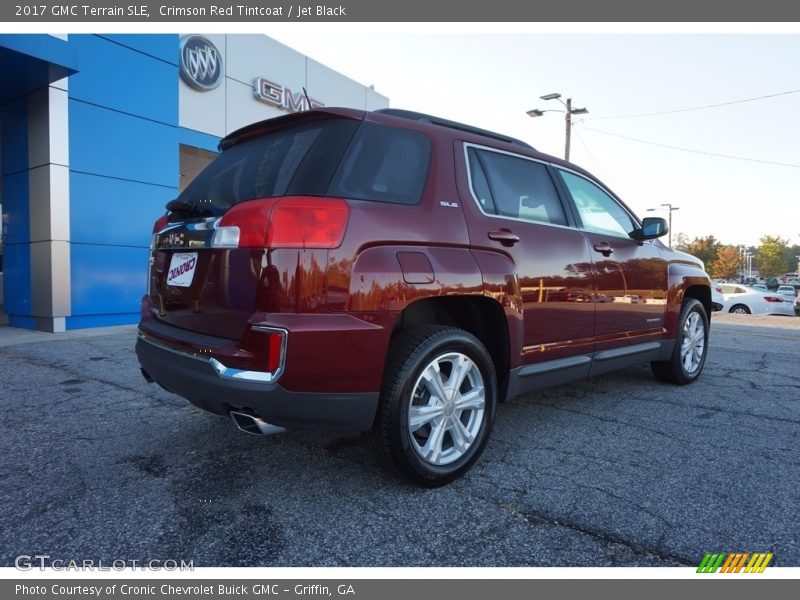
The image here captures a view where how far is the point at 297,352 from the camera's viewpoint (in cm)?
208

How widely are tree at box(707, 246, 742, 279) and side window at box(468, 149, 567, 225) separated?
241ft

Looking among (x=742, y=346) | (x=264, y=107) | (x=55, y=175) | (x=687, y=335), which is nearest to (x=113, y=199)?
(x=55, y=175)

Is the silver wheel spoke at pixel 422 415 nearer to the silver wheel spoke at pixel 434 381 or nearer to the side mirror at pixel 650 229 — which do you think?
the silver wheel spoke at pixel 434 381

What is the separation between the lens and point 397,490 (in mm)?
2498

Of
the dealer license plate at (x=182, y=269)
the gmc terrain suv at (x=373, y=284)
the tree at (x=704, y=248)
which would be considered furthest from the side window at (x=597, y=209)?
the tree at (x=704, y=248)

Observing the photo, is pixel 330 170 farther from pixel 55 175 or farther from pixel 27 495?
pixel 55 175

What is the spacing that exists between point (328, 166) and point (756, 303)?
19.5 meters

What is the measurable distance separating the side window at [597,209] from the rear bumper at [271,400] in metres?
2.23

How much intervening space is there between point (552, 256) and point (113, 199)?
27.2ft

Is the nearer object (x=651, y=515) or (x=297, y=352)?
(x=297, y=352)

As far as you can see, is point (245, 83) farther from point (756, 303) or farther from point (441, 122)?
point (756, 303)

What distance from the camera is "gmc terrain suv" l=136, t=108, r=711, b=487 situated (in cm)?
212

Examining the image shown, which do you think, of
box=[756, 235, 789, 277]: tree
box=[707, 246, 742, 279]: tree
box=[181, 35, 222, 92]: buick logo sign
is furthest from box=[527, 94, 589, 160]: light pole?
box=[756, 235, 789, 277]: tree

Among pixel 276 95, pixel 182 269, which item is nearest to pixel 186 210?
pixel 182 269
